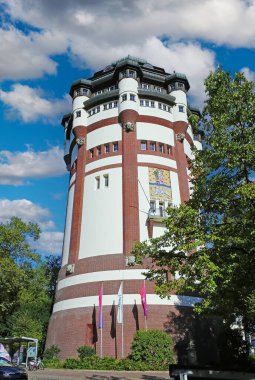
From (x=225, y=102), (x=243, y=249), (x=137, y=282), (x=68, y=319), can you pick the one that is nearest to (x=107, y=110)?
(x=137, y=282)

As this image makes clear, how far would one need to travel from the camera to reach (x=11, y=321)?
43.9m

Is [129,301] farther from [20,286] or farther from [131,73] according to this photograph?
[131,73]

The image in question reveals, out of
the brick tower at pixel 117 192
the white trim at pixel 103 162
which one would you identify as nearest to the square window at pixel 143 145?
the brick tower at pixel 117 192

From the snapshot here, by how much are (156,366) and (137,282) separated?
8.31 meters

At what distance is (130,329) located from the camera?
3366cm

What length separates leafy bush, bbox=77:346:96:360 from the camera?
33156 millimetres

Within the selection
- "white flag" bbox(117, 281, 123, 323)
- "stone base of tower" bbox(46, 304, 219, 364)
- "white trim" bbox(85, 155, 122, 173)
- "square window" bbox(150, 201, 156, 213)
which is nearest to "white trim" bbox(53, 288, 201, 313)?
"stone base of tower" bbox(46, 304, 219, 364)

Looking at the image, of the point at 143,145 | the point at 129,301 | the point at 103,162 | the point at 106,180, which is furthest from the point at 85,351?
the point at 143,145

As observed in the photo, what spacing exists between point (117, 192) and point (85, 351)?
1621 cm

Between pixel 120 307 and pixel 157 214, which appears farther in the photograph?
pixel 157 214

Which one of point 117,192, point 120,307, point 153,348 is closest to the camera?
point 153,348

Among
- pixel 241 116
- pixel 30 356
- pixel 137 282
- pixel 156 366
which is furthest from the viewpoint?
pixel 137 282

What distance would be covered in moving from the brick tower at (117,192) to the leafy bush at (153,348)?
2.10 metres

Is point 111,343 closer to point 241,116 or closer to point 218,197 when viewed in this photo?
point 218,197
